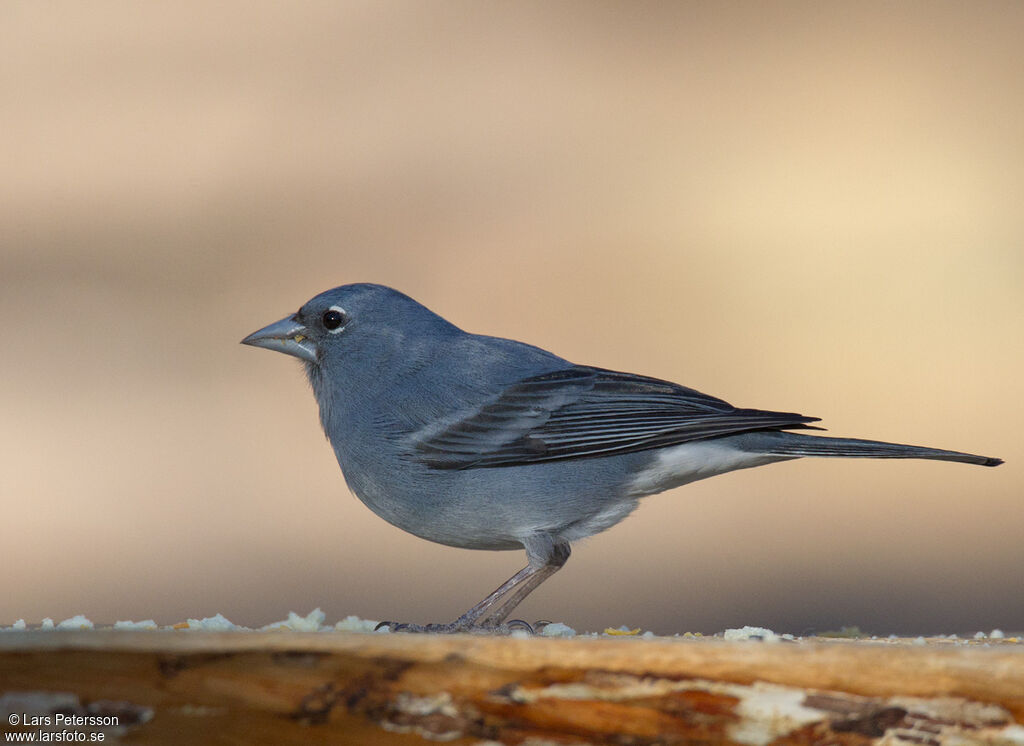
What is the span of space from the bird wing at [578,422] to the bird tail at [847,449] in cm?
9

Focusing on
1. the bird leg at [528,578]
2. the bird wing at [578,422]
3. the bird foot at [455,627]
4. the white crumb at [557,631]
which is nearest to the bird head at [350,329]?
the bird wing at [578,422]

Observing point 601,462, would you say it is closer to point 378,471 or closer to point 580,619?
point 378,471

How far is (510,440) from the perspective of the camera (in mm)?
3221

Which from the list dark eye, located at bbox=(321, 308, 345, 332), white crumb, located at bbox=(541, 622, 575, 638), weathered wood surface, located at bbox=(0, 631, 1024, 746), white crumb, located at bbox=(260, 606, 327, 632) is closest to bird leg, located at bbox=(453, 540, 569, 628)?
white crumb, located at bbox=(541, 622, 575, 638)

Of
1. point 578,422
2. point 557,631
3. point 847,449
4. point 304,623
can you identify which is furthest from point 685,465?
point 304,623

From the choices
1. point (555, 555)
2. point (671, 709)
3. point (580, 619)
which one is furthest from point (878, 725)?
point (580, 619)

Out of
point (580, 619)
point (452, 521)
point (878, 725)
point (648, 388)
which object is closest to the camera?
point (878, 725)

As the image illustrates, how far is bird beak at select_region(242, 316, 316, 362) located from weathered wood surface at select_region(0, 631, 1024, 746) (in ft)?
6.77

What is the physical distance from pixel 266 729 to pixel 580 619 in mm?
4181

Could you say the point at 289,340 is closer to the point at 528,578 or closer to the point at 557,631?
the point at 528,578

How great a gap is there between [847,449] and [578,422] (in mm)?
758

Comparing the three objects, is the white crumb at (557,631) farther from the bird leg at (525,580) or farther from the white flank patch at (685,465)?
the white flank patch at (685,465)

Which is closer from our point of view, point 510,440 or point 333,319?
point 510,440

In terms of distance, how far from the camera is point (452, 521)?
3049mm
